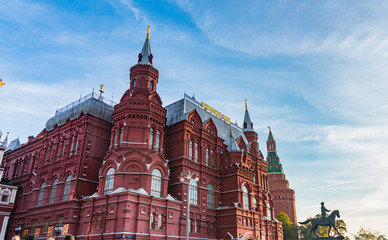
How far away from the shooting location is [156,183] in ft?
116

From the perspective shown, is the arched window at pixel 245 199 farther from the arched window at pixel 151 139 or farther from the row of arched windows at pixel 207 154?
the arched window at pixel 151 139

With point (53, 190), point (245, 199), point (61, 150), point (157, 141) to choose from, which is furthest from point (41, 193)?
point (245, 199)

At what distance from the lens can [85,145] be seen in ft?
125

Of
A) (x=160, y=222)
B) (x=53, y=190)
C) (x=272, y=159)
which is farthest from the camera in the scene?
(x=272, y=159)

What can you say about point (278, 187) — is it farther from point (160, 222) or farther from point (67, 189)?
point (67, 189)

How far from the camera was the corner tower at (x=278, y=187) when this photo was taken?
94.6 metres

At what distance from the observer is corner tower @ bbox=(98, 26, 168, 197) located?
33.9 metres

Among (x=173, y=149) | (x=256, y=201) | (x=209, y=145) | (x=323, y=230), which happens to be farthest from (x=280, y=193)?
(x=173, y=149)

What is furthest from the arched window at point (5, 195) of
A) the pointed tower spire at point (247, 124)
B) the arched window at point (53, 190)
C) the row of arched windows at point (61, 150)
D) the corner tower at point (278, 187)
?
the corner tower at point (278, 187)

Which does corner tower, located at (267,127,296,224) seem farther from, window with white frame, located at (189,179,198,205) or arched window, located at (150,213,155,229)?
arched window, located at (150,213,155,229)

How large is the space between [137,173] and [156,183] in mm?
2814

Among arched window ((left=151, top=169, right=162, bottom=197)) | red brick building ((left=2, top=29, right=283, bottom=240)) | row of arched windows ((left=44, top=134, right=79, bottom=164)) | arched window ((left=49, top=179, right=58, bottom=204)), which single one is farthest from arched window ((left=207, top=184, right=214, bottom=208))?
arched window ((left=49, top=179, right=58, bottom=204))

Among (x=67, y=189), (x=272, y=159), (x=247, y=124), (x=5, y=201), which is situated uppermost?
(x=272, y=159)

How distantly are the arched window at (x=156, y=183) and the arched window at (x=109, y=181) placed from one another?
4599 mm
